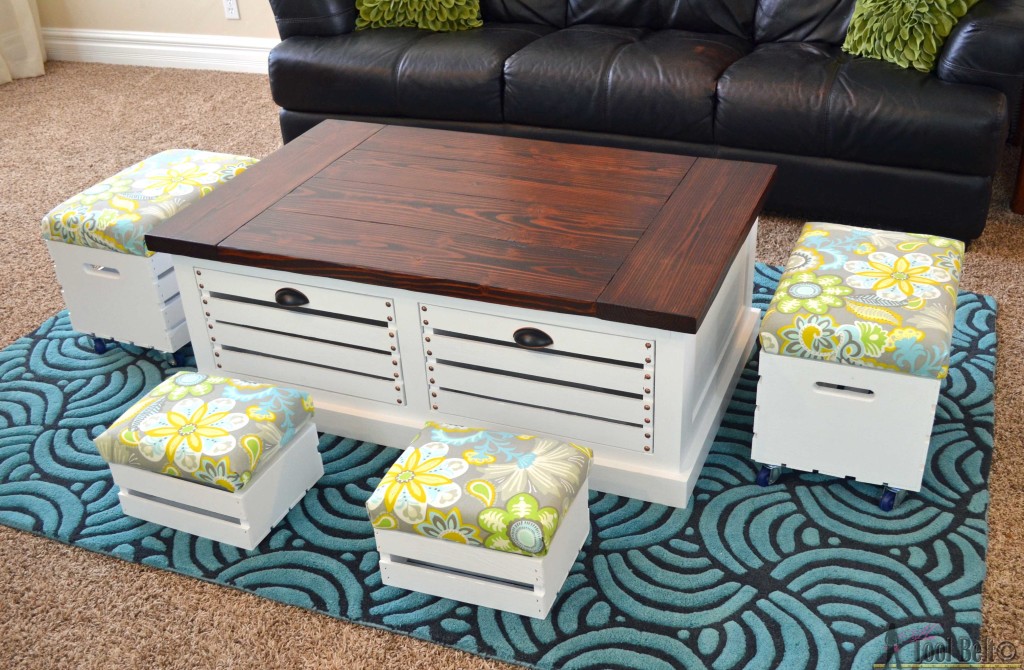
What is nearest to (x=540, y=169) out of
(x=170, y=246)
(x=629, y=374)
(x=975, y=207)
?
(x=629, y=374)

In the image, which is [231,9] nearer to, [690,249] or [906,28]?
Result: [906,28]

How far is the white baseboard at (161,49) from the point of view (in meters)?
4.43

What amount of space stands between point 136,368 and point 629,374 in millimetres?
1274

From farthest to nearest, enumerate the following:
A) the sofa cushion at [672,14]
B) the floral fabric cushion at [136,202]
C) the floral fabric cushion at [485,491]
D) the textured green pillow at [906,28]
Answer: the sofa cushion at [672,14], the textured green pillow at [906,28], the floral fabric cushion at [136,202], the floral fabric cushion at [485,491]

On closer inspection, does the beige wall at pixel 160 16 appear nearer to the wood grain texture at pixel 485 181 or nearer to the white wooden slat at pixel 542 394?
the wood grain texture at pixel 485 181

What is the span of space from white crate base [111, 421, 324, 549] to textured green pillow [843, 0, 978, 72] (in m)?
1.88

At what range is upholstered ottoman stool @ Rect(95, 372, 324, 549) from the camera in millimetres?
1788

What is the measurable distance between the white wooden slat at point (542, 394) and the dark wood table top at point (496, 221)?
0.65 ft

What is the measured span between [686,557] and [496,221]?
2.46 ft

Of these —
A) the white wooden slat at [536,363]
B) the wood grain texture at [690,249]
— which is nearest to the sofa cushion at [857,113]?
the wood grain texture at [690,249]

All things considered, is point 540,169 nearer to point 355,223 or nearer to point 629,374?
point 355,223

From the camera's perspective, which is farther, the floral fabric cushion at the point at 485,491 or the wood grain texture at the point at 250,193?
the wood grain texture at the point at 250,193

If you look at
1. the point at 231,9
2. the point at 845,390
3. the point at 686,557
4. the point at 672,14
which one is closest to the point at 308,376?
the point at 686,557

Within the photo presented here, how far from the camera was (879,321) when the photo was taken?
5.81 feet
